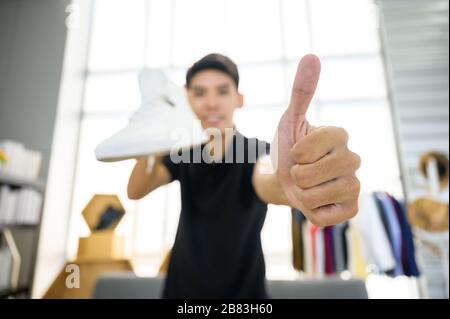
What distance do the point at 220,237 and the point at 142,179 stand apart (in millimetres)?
215

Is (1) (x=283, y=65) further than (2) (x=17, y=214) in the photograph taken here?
Yes

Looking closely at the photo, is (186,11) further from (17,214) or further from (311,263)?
(17,214)

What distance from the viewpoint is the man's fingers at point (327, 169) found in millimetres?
264

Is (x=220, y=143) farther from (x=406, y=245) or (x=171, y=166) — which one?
(x=406, y=245)

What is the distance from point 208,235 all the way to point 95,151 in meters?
0.27

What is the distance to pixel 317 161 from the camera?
265 millimetres

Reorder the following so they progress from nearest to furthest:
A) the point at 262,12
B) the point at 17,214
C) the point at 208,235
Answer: the point at 208,235
the point at 262,12
the point at 17,214

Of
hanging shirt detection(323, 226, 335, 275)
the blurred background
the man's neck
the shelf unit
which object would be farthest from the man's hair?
the shelf unit

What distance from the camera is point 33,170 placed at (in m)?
1.55

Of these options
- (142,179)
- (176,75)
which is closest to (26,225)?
(176,75)

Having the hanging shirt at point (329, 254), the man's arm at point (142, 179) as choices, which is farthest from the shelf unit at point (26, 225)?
the hanging shirt at point (329, 254)

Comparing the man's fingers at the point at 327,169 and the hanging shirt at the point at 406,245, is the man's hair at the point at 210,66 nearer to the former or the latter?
the man's fingers at the point at 327,169

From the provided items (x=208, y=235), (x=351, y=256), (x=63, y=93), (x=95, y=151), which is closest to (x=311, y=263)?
(x=351, y=256)

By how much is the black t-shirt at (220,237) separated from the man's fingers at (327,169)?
221 millimetres
